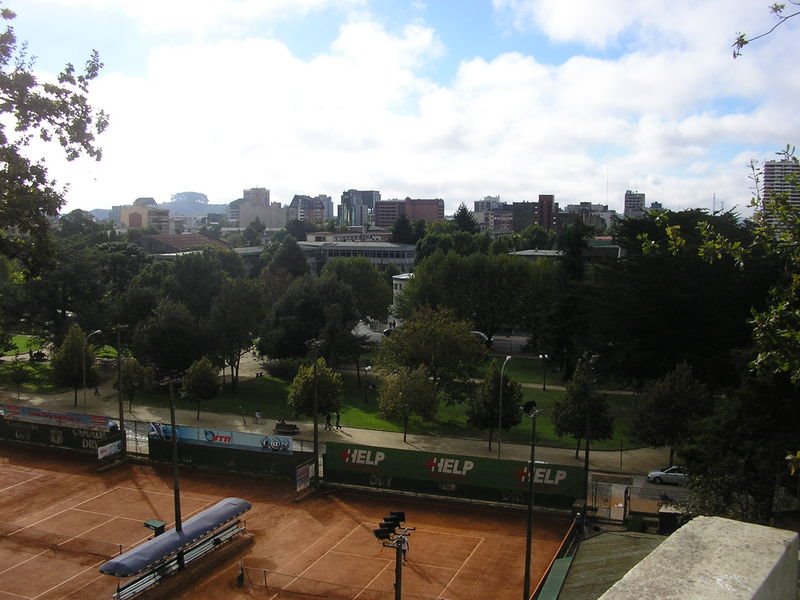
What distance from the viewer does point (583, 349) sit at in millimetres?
50844

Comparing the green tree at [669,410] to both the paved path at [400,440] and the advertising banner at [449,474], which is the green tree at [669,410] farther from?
the advertising banner at [449,474]

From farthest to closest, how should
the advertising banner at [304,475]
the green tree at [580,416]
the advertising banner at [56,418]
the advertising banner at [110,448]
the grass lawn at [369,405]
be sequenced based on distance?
the grass lawn at [369,405] → the advertising banner at [56,418] → the green tree at [580,416] → the advertising banner at [110,448] → the advertising banner at [304,475]

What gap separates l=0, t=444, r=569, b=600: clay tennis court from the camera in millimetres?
24156

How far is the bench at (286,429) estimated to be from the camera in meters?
42.7

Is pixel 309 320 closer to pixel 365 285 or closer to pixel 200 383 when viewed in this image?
pixel 200 383

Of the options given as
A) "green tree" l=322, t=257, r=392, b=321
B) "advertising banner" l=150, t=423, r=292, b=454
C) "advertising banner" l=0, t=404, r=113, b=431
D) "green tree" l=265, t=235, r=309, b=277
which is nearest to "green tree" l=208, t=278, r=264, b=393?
"advertising banner" l=0, t=404, r=113, b=431

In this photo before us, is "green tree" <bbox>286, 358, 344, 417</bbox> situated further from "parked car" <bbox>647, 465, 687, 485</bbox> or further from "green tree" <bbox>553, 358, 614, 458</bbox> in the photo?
"parked car" <bbox>647, 465, 687, 485</bbox>

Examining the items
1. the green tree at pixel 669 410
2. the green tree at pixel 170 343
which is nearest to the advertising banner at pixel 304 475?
the green tree at pixel 669 410

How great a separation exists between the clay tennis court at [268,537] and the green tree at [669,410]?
9336 mm

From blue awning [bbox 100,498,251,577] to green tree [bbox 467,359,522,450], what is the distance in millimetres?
17023

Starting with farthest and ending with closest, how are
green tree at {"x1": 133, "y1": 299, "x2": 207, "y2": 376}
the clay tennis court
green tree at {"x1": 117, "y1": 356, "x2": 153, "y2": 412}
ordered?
green tree at {"x1": 133, "y1": 299, "x2": 207, "y2": 376} < green tree at {"x1": 117, "y1": 356, "x2": 153, "y2": 412} < the clay tennis court

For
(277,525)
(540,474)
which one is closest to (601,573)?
(540,474)

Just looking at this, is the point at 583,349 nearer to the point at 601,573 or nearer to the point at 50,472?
the point at 601,573

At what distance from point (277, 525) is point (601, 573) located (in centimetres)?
1534
